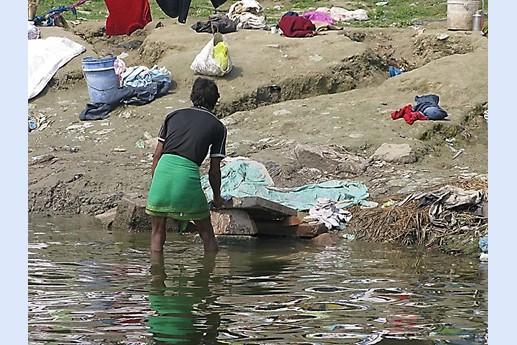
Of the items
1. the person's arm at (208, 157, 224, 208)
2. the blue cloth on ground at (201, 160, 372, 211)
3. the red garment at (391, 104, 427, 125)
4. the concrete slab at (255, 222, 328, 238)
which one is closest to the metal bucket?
the red garment at (391, 104, 427, 125)

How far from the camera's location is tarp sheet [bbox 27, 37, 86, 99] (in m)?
15.3

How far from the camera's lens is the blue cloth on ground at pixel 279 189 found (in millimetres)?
9930

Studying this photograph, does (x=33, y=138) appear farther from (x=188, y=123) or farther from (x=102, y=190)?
(x=188, y=123)

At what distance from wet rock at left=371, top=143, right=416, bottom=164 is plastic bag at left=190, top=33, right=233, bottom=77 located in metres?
3.60

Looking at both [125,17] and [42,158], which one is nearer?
[42,158]

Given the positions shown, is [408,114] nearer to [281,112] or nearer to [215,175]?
[281,112]

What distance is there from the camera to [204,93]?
750cm

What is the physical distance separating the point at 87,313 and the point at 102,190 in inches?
207

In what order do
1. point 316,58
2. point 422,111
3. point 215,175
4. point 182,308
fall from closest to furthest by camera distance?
point 182,308 → point 215,175 → point 422,111 → point 316,58

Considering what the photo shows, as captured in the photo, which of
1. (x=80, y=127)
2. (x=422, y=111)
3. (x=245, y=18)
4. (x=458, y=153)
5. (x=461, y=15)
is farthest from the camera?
(x=245, y=18)

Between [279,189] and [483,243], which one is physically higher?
[279,189]

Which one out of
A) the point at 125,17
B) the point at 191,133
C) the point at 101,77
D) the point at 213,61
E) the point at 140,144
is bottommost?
the point at 140,144

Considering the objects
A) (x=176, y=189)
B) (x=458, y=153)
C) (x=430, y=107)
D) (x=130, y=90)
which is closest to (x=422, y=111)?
(x=430, y=107)

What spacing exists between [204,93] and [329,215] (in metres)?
2.54
